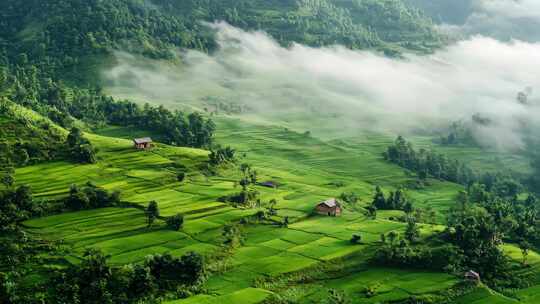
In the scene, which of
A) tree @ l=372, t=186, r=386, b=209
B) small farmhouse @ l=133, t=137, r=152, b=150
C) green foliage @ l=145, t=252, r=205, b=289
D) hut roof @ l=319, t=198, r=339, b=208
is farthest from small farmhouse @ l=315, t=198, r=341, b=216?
small farmhouse @ l=133, t=137, r=152, b=150

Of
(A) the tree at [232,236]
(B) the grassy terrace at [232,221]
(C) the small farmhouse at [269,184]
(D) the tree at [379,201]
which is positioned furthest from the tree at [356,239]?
(C) the small farmhouse at [269,184]

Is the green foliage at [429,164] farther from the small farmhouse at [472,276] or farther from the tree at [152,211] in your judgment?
the tree at [152,211]

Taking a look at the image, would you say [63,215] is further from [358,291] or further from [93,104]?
[93,104]

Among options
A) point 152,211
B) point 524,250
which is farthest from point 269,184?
point 524,250

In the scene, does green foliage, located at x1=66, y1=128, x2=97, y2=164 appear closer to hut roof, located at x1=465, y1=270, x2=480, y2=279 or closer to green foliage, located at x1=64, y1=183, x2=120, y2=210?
green foliage, located at x1=64, y1=183, x2=120, y2=210

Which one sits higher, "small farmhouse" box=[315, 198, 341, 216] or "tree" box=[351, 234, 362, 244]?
"small farmhouse" box=[315, 198, 341, 216]

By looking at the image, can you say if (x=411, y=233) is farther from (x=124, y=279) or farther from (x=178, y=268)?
(x=124, y=279)
